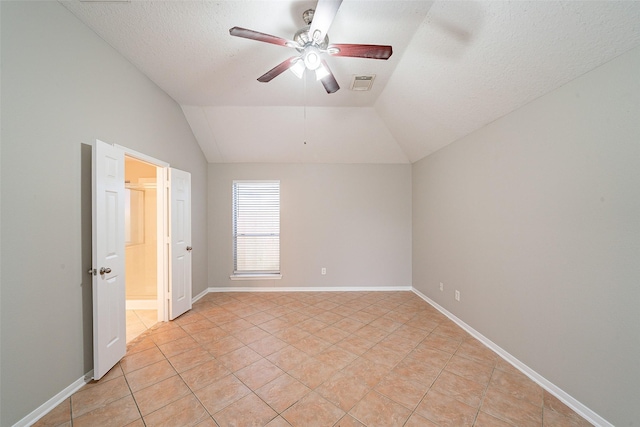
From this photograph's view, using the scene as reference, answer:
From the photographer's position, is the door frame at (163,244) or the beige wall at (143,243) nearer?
the door frame at (163,244)

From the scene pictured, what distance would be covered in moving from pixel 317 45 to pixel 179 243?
9.96 feet

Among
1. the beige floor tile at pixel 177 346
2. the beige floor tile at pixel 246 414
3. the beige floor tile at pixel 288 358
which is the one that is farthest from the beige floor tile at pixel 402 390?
the beige floor tile at pixel 177 346

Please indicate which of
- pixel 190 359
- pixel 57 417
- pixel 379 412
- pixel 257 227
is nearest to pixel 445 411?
pixel 379 412

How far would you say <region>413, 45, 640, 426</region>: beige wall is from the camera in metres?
1.38

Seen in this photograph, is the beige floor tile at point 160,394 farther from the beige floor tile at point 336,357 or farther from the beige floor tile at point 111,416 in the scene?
the beige floor tile at point 336,357

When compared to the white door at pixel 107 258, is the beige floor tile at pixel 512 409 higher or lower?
lower

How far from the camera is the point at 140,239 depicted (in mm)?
3529

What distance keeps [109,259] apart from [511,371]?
3.86 metres

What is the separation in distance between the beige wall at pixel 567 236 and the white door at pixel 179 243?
153 inches

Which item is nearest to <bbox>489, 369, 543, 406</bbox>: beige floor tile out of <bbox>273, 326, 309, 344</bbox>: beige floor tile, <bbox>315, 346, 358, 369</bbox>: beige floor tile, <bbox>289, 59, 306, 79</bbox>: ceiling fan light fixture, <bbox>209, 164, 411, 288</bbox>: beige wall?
<bbox>315, 346, 358, 369</bbox>: beige floor tile

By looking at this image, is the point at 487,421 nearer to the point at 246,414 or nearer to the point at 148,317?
the point at 246,414

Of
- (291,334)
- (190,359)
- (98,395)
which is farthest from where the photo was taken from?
(291,334)

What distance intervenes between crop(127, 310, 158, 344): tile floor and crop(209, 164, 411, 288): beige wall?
48.1 inches

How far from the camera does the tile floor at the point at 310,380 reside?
1545 millimetres
